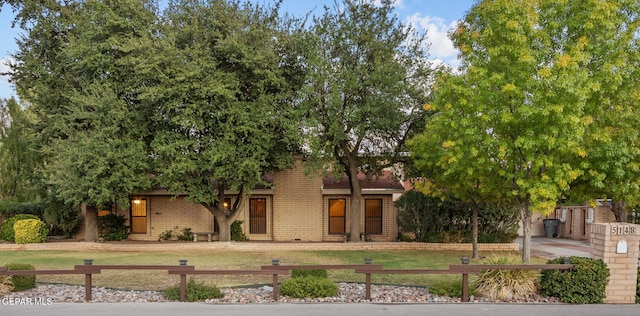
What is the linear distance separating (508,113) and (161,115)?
42.1 feet

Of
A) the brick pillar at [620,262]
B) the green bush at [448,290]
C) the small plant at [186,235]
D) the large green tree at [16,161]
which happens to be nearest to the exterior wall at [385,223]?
the small plant at [186,235]

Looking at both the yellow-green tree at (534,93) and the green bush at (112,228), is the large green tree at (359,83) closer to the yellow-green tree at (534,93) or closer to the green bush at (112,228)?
the yellow-green tree at (534,93)

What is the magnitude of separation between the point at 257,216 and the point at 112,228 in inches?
286

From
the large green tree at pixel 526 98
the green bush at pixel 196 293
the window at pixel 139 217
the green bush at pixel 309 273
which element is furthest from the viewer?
the window at pixel 139 217

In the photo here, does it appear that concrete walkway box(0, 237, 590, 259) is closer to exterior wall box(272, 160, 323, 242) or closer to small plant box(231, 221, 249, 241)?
small plant box(231, 221, 249, 241)

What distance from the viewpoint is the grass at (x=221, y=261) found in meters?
10.0

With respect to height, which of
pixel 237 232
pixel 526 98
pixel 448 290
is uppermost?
pixel 526 98

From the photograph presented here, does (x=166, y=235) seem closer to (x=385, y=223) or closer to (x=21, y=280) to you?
(x=385, y=223)

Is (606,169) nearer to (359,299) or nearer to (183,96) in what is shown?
(359,299)

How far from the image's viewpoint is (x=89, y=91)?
1711 centimetres

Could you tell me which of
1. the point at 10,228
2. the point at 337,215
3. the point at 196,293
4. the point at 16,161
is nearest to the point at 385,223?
the point at 337,215

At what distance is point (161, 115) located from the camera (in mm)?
16109

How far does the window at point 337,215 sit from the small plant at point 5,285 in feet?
45.6

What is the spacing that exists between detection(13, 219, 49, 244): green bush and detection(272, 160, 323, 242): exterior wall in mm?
10608
